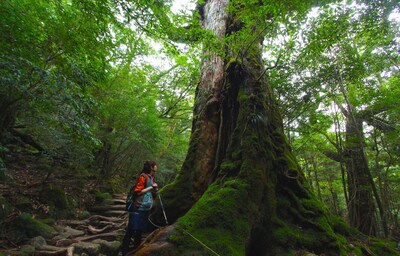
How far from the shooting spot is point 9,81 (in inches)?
142

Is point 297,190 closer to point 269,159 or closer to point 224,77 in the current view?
point 269,159

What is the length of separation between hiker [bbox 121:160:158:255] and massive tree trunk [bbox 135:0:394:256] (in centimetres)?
58

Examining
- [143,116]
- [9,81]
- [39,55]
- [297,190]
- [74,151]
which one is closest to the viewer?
[9,81]

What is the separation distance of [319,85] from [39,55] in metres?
7.45

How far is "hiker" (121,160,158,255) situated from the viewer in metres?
3.72

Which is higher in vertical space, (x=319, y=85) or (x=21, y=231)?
(x=319, y=85)

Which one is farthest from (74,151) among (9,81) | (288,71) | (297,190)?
(288,71)

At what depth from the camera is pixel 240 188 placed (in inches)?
131

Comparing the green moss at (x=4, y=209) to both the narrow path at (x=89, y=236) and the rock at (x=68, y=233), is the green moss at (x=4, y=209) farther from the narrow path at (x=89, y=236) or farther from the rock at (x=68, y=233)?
the rock at (x=68, y=233)

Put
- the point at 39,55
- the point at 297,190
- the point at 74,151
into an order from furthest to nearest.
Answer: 1. the point at 74,151
2. the point at 39,55
3. the point at 297,190

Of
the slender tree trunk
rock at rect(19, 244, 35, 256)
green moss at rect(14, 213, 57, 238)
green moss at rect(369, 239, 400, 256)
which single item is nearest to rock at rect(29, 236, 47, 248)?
rock at rect(19, 244, 35, 256)

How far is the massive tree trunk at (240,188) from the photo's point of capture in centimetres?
277

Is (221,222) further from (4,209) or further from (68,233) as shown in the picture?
(4,209)

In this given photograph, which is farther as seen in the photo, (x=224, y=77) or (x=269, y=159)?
(x=224, y=77)
